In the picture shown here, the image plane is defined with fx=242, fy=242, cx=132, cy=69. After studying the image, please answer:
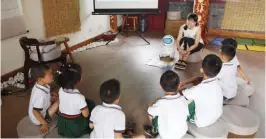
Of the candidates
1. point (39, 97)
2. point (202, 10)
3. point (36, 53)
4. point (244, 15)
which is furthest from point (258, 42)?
point (39, 97)

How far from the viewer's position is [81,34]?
4574mm

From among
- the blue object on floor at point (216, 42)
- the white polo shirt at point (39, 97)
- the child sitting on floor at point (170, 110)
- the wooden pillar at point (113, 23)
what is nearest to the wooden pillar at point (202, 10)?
the blue object on floor at point (216, 42)

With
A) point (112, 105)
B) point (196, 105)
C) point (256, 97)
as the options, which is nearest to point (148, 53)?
point (256, 97)

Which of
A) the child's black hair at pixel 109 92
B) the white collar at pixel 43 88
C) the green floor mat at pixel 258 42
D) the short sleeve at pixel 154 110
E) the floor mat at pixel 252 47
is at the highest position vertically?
the child's black hair at pixel 109 92

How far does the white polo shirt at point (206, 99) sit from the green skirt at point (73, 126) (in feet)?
2.61

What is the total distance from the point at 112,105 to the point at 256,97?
1985mm

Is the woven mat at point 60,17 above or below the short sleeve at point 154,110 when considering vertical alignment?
above

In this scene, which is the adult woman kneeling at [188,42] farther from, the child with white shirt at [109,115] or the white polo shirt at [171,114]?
the child with white shirt at [109,115]

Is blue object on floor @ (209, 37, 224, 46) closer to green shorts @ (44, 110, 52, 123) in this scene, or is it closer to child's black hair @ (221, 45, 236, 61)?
child's black hair @ (221, 45, 236, 61)

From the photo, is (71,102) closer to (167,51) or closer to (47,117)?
(47,117)

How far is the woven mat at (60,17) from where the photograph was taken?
3.69m

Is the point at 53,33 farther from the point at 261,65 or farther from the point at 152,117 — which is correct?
the point at 261,65

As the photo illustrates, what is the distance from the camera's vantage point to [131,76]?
335cm

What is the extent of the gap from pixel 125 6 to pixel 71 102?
127 inches
